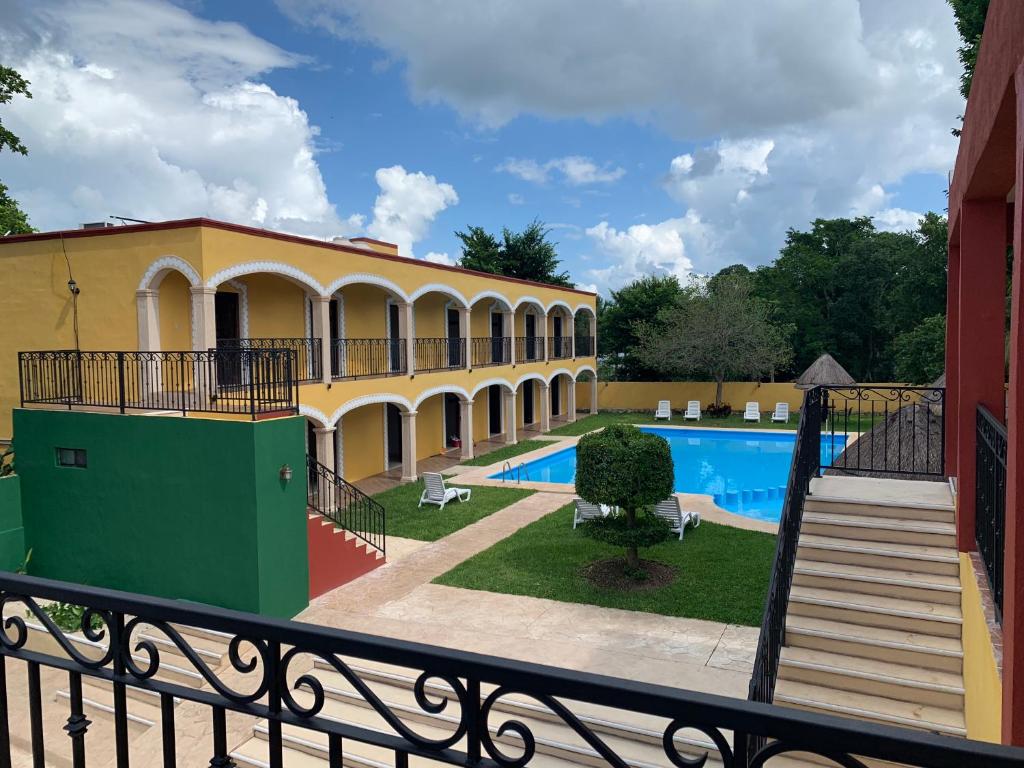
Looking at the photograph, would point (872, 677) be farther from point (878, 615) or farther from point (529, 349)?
point (529, 349)

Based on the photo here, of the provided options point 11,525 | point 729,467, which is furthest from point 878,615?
point 729,467

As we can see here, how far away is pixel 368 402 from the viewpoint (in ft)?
57.6

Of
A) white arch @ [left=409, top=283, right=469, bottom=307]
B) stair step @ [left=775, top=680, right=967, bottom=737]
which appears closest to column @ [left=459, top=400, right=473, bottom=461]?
white arch @ [left=409, top=283, right=469, bottom=307]

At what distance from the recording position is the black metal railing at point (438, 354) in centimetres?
2192

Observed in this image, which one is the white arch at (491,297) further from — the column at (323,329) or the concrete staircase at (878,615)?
the concrete staircase at (878,615)

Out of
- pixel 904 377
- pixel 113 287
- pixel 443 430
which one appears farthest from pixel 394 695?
pixel 904 377

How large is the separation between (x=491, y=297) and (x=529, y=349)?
5.19 m

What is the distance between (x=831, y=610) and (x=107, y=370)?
11.9 m

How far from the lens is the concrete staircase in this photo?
19.6 feet

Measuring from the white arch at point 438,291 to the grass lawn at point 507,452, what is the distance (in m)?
4.82

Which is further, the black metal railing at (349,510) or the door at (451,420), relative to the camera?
the door at (451,420)

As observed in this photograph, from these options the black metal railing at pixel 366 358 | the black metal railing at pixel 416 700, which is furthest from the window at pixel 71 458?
the black metal railing at pixel 416 700

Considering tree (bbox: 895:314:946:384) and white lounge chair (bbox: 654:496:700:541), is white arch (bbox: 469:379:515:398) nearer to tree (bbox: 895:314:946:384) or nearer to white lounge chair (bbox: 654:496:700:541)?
white lounge chair (bbox: 654:496:700:541)

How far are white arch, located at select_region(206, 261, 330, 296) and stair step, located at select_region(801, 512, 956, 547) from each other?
10.1 m
